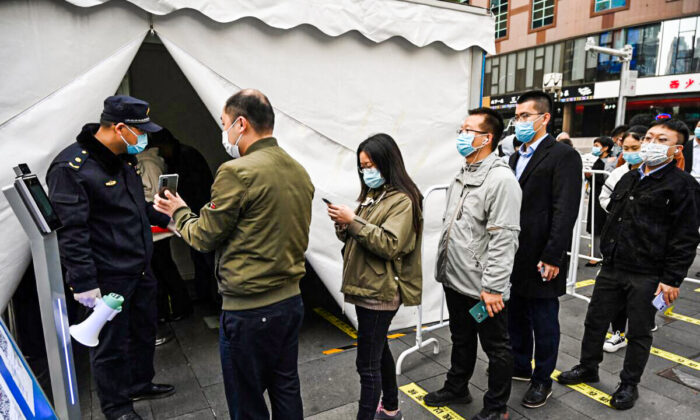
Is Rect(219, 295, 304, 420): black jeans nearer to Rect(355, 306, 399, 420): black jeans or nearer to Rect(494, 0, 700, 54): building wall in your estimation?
Rect(355, 306, 399, 420): black jeans

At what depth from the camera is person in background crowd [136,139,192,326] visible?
13.0ft

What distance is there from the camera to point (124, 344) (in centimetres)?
275

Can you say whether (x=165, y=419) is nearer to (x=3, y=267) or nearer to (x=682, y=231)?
(x=3, y=267)

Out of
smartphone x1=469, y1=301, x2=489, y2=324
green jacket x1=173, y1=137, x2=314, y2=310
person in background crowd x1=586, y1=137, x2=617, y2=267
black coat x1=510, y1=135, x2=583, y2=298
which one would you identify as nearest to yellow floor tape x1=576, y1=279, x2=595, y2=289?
person in background crowd x1=586, y1=137, x2=617, y2=267

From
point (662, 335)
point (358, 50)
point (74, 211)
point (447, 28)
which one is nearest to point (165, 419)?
point (74, 211)

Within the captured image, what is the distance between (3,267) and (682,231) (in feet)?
14.2

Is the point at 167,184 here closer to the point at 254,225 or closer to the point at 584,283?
the point at 254,225

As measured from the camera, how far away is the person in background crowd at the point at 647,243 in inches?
113

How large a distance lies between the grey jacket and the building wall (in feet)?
85.4

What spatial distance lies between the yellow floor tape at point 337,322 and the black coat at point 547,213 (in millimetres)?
1798

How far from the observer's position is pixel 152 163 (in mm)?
4008

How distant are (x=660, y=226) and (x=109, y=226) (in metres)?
3.50

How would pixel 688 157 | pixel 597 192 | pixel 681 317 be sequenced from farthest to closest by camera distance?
pixel 597 192 < pixel 688 157 < pixel 681 317

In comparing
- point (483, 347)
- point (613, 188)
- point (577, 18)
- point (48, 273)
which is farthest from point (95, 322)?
point (577, 18)
